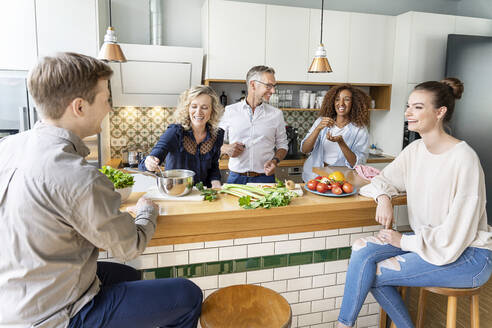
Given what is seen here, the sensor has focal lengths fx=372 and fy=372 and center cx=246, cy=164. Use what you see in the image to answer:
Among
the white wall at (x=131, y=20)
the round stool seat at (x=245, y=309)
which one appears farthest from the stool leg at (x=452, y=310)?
the white wall at (x=131, y=20)

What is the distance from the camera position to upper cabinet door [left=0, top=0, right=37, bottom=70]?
342 centimetres

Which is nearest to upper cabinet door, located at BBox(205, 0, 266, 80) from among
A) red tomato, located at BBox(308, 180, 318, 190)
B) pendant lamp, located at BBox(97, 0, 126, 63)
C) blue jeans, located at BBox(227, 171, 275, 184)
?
blue jeans, located at BBox(227, 171, 275, 184)

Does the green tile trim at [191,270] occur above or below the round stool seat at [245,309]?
below

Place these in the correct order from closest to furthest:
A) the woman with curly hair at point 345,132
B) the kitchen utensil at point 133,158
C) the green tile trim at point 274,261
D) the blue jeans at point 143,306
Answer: the blue jeans at point 143,306 → the green tile trim at point 274,261 → the woman with curly hair at point 345,132 → the kitchen utensil at point 133,158

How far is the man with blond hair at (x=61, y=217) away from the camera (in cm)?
111

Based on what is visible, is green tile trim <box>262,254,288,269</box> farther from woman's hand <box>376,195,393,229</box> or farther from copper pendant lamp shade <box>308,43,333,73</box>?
copper pendant lamp shade <box>308,43,333,73</box>

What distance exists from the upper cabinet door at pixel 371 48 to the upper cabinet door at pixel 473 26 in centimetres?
82

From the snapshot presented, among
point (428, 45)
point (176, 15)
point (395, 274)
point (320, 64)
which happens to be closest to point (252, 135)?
point (320, 64)

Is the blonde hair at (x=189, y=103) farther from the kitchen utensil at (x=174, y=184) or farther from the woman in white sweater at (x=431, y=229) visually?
the woman in white sweater at (x=431, y=229)

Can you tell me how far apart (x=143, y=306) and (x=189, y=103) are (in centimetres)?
159

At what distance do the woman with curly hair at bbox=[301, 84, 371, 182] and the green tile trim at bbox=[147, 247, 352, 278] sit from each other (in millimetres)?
1418

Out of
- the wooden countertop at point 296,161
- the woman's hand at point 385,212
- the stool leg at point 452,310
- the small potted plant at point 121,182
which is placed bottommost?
the stool leg at point 452,310

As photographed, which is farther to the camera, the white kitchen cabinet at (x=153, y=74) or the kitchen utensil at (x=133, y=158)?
Answer: the kitchen utensil at (x=133, y=158)

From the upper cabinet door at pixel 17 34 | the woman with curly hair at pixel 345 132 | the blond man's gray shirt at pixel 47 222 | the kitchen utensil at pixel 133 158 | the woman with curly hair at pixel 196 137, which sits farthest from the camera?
the kitchen utensil at pixel 133 158
